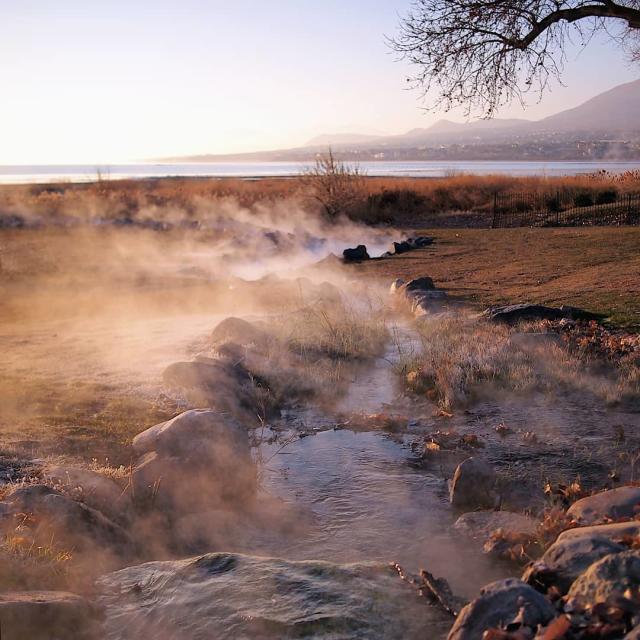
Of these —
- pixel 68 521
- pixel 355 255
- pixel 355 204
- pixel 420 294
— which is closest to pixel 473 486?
pixel 68 521

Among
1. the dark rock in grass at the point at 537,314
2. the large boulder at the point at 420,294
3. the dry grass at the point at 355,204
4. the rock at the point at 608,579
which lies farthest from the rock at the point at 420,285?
the dry grass at the point at 355,204

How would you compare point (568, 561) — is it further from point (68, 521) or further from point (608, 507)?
point (68, 521)

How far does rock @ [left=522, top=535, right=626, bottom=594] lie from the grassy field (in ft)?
21.3

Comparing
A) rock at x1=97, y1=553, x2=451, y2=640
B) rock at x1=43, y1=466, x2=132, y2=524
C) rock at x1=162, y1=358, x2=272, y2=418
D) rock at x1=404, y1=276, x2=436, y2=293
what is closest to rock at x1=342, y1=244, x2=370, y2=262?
rock at x1=404, y1=276, x2=436, y2=293

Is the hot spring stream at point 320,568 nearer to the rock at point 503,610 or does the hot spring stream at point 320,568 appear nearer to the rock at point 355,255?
the rock at point 503,610

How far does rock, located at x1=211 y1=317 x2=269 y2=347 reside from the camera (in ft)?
33.0

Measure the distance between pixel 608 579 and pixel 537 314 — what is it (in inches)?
288

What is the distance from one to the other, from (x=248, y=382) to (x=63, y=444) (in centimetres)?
250

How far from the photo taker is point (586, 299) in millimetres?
11547

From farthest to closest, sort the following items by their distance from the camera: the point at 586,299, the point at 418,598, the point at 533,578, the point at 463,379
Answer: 1. the point at 586,299
2. the point at 463,379
3. the point at 418,598
4. the point at 533,578

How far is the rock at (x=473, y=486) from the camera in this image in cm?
586

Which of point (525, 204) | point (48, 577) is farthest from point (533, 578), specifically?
point (525, 204)

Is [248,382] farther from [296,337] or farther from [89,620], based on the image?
[89,620]

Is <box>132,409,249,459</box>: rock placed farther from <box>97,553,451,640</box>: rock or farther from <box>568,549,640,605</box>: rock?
<box>568,549,640,605</box>: rock
